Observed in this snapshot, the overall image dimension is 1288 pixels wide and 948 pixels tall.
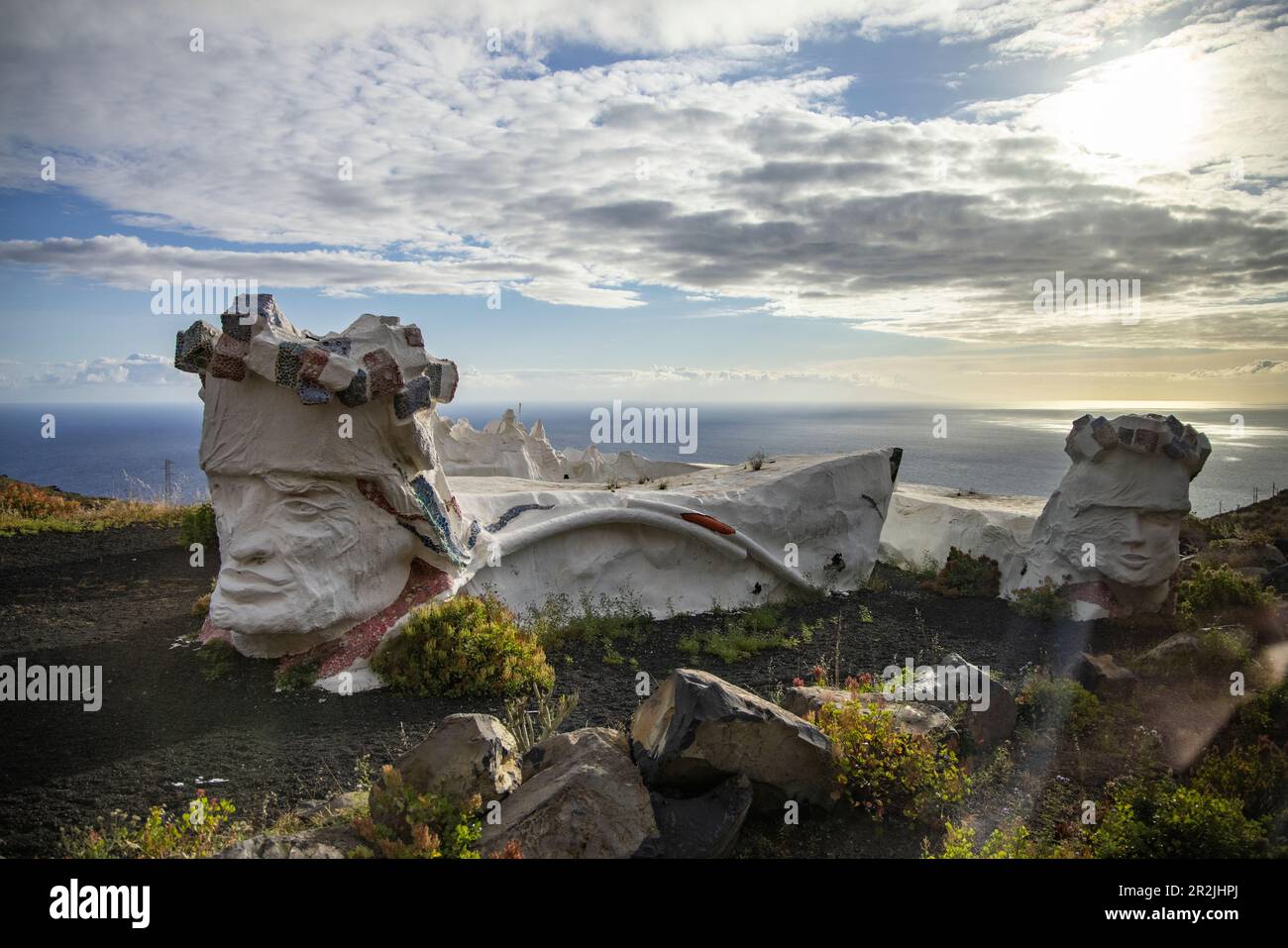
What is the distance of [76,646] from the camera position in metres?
8.83

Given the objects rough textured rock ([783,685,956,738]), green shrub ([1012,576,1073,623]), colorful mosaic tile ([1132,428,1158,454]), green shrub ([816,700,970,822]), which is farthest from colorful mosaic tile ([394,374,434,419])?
colorful mosaic tile ([1132,428,1158,454])

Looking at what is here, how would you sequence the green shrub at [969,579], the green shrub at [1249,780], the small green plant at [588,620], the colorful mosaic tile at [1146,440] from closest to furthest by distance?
Result: the green shrub at [1249,780]
the small green plant at [588,620]
the colorful mosaic tile at [1146,440]
the green shrub at [969,579]

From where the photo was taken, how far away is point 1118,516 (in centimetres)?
1152

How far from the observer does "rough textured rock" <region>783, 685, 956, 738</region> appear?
616cm

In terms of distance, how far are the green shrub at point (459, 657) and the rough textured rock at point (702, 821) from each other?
10.8 feet

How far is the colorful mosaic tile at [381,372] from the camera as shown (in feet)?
26.5

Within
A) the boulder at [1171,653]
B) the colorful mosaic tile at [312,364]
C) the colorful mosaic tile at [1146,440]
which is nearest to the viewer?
the colorful mosaic tile at [312,364]

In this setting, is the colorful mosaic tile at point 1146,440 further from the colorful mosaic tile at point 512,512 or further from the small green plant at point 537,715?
the small green plant at point 537,715

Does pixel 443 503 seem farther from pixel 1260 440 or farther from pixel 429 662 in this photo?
pixel 1260 440

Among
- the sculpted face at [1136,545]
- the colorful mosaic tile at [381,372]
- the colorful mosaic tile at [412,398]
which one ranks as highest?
the colorful mosaic tile at [381,372]

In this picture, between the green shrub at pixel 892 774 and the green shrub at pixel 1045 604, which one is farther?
the green shrub at pixel 1045 604

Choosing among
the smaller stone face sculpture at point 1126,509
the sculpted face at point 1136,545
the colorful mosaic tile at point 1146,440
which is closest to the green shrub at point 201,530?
the smaller stone face sculpture at point 1126,509

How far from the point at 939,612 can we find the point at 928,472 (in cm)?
3536
